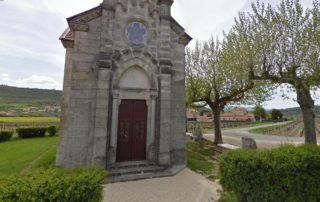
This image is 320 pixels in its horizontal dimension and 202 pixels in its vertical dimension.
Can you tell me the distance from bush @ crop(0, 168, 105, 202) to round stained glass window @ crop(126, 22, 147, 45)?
23.5 feet

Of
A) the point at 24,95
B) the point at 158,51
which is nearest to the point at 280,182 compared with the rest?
the point at 158,51

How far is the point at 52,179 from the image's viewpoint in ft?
12.8

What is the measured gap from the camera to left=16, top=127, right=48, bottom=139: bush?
2228 centimetres

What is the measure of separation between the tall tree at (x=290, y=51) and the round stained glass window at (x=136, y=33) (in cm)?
537

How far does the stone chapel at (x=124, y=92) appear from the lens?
29.1 ft

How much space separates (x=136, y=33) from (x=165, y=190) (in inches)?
286

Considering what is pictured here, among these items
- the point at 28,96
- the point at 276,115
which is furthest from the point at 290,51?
the point at 28,96

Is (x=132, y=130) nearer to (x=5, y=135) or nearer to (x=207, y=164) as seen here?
(x=207, y=164)

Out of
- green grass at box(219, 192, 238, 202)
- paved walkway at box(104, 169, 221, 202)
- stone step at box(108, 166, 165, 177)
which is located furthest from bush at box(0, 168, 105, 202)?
stone step at box(108, 166, 165, 177)

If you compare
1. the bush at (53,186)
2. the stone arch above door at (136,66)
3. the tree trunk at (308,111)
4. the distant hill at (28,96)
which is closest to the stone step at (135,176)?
the stone arch above door at (136,66)

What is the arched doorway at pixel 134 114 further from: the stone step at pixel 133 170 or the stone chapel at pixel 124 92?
the stone step at pixel 133 170

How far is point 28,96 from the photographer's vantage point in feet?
308

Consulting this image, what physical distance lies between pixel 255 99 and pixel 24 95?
346 feet

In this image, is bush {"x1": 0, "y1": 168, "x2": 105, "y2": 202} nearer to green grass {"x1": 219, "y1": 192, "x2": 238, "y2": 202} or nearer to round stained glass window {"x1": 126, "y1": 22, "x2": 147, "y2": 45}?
green grass {"x1": 219, "y1": 192, "x2": 238, "y2": 202}
